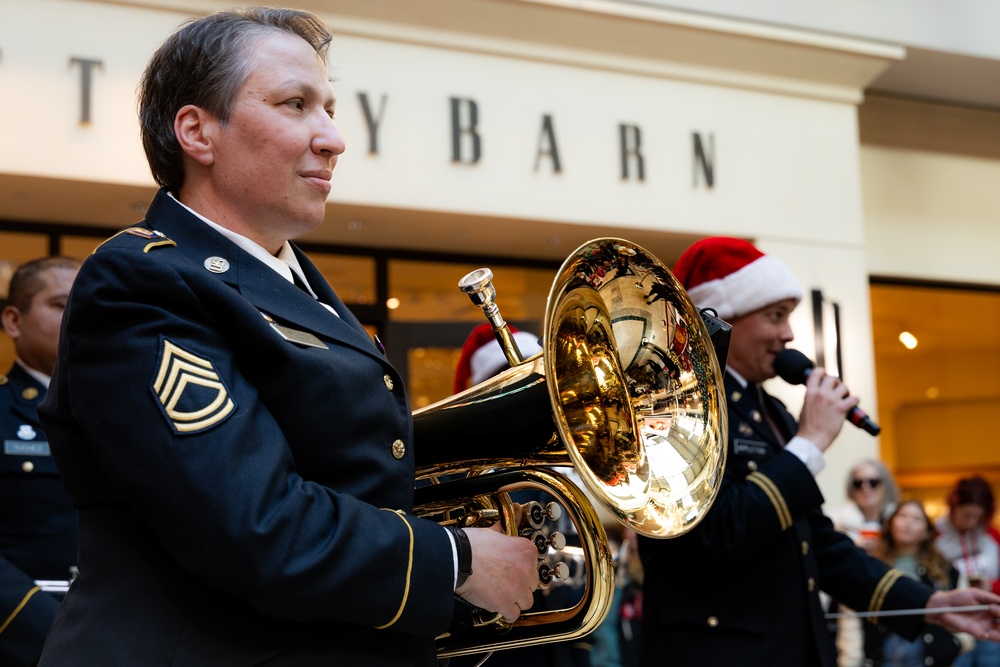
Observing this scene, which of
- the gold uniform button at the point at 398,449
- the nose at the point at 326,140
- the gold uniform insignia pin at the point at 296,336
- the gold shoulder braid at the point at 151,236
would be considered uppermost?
the nose at the point at 326,140

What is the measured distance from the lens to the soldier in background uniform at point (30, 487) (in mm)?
2994

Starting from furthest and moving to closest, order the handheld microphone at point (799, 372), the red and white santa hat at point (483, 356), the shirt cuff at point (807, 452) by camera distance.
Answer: the red and white santa hat at point (483, 356), the handheld microphone at point (799, 372), the shirt cuff at point (807, 452)

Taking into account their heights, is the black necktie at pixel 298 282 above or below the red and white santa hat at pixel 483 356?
below

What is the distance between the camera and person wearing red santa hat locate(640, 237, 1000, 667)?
2807 millimetres

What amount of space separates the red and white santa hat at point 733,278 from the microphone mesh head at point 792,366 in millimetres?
146

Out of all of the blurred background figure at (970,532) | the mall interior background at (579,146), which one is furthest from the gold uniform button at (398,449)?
the blurred background figure at (970,532)

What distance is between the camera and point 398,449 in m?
1.72

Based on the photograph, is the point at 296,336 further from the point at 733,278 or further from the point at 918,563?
the point at 918,563

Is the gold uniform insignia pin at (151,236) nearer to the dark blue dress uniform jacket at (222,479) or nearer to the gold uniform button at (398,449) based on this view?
the dark blue dress uniform jacket at (222,479)

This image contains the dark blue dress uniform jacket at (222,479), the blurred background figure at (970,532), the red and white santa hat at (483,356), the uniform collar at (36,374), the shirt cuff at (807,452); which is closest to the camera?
the dark blue dress uniform jacket at (222,479)

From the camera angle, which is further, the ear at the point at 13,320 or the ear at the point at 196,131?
the ear at the point at 13,320

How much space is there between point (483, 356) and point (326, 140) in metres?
2.11

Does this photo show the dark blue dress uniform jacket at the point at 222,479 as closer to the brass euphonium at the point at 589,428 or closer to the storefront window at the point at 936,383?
the brass euphonium at the point at 589,428

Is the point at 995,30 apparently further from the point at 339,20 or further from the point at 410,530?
the point at 410,530
